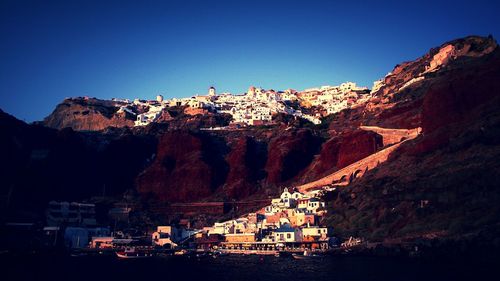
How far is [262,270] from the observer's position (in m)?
65.6

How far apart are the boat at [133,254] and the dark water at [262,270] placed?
11882 millimetres

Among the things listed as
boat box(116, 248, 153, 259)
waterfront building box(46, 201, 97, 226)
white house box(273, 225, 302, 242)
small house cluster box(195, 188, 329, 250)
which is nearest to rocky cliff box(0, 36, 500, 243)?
small house cluster box(195, 188, 329, 250)

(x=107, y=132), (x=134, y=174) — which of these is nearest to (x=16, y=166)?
(x=134, y=174)

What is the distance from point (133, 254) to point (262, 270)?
36.9 m

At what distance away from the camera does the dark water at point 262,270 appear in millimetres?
55753

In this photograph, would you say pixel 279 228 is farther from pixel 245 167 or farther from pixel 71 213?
pixel 71 213

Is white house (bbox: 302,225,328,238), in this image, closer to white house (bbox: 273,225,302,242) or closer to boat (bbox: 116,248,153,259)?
white house (bbox: 273,225,302,242)

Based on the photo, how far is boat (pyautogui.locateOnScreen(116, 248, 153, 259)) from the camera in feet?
302

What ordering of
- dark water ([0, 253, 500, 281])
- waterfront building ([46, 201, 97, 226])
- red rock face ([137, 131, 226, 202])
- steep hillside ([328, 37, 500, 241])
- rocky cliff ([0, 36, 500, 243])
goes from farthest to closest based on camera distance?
red rock face ([137, 131, 226, 202])
waterfront building ([46, 201, 97, 226])
rocky cliff ([0, 36, 500, 243])
steep hillside ([328, 37, 500, 241])
dark water ([0, 253, 500, 281])

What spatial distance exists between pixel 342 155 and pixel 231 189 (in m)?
28.0

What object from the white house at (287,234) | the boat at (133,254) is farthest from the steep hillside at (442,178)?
the boat at (133,254)

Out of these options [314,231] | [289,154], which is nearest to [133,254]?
[314,231]

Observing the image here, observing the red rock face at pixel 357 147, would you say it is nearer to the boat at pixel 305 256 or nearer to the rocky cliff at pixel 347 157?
the rocky cliff at pixel 347 157

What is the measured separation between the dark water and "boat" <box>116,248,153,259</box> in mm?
11882
